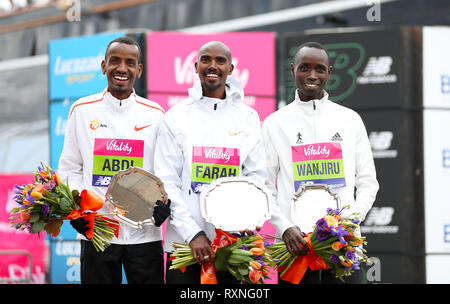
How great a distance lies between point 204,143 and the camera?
300cm

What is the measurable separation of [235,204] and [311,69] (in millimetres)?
740

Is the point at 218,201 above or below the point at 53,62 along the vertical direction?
below

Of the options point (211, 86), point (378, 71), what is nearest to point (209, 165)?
point (211, 86)

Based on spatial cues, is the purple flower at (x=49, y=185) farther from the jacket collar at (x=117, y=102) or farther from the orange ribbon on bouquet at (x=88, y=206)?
the jacket collar at (x=117, y=102)

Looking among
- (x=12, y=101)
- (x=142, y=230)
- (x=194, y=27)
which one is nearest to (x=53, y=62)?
(x=12, y=101)

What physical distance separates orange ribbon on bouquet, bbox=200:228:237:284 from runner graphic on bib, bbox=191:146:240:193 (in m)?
0.25

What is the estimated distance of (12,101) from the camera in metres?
9.72

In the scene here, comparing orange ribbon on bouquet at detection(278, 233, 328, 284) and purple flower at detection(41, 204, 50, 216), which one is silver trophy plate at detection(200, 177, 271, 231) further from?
purple flower at detection(41, 204, 50, 216)

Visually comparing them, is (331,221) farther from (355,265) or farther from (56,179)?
(56,179)

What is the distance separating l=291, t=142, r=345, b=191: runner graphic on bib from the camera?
3.06 meters

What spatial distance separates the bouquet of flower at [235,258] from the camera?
2754 millimetres

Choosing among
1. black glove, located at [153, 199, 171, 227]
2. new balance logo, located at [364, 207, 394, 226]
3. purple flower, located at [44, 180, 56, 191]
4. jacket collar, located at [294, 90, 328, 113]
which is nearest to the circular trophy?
black glove, located at [153, 199, 171, 227]

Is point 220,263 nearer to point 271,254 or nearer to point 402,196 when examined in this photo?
point 271,254
